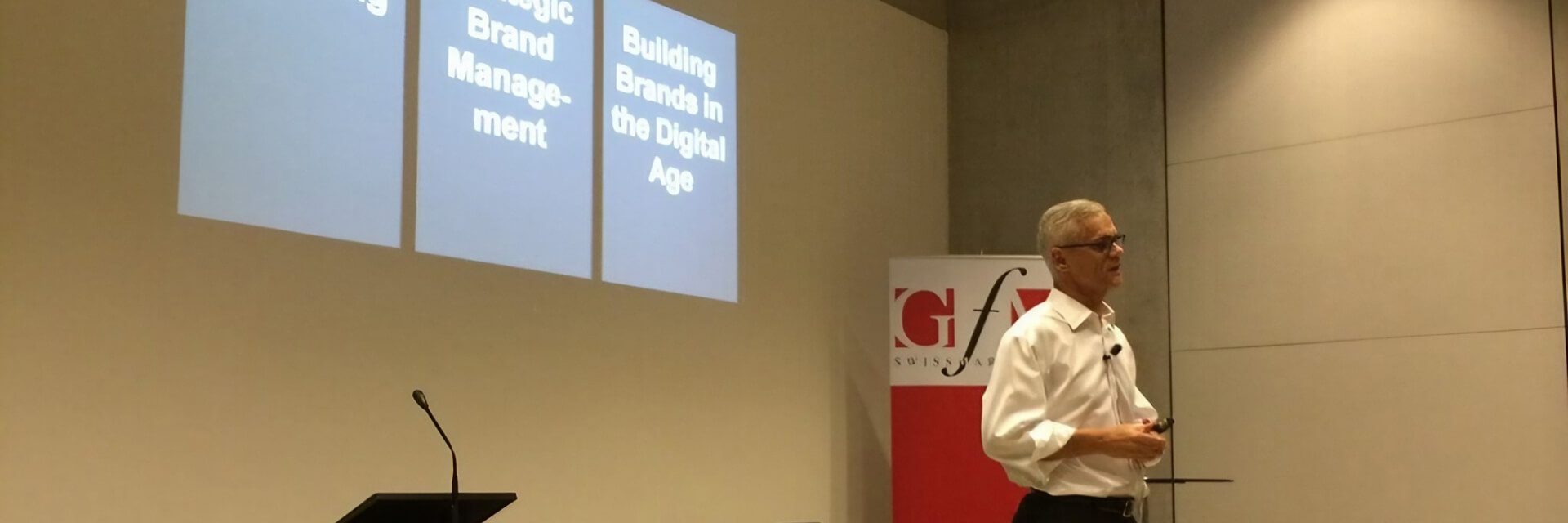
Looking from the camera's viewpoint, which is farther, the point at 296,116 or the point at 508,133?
the point at 508,133

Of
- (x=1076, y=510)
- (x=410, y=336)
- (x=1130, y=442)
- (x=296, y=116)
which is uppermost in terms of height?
(x=296, y=116)

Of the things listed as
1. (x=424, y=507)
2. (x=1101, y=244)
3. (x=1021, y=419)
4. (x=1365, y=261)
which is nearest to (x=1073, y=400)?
(x=1021, y=419)

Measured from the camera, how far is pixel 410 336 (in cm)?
429

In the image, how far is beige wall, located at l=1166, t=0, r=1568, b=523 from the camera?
5059 millimetres

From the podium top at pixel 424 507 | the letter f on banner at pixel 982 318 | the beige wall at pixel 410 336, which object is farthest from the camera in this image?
the letter f on banner at pixel 982 318

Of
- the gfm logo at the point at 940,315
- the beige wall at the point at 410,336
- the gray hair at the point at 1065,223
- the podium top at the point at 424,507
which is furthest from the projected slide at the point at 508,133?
the gray hair at the point at 1065,223

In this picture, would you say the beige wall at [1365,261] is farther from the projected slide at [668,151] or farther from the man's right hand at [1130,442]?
the man's right hand at [1130,442]

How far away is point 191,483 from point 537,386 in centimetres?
115

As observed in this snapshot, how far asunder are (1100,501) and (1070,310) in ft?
1.35

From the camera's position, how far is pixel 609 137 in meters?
4.86

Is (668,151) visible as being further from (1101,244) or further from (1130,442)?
(1130,442)

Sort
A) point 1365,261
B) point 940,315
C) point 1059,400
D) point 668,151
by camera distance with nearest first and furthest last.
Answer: point 1059,400
point 668,151
point 1365,261
point 940,315

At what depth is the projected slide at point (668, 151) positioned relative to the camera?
4898 mm

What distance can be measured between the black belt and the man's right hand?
0.12 metres
